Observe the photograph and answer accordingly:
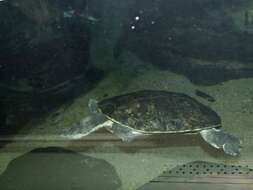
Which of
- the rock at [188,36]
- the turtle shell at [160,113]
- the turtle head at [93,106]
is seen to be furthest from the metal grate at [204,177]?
the rock at [188,36]

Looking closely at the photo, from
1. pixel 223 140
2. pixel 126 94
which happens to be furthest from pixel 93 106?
pixel 223 140

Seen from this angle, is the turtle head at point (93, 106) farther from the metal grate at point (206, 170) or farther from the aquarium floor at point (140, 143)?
the metal grate at point (206, 170)

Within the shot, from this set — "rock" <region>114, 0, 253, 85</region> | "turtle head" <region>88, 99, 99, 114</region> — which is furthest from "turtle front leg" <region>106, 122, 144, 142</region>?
"rock" <region>114, 0, 253, 85</region>

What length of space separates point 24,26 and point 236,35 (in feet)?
4.91

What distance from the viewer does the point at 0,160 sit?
1784 mm

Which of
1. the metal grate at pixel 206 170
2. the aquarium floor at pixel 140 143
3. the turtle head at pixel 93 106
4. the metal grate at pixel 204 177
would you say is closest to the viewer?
the metal grate at pixel 204 177

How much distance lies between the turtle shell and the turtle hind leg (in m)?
0.04

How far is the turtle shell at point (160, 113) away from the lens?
1844 mm

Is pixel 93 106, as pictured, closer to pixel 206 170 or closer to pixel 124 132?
pixel 124 132

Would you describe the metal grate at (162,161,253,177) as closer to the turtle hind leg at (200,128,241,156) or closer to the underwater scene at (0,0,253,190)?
the underwater scene at (0,0,253,190)

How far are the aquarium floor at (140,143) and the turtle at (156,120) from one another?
5 cm

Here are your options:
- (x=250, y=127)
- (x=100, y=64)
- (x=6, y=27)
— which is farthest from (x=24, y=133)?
(x=250, y=127)

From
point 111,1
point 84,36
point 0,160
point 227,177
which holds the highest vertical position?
point 111,1

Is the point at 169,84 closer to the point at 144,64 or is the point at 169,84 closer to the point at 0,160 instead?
the point at 144,64
